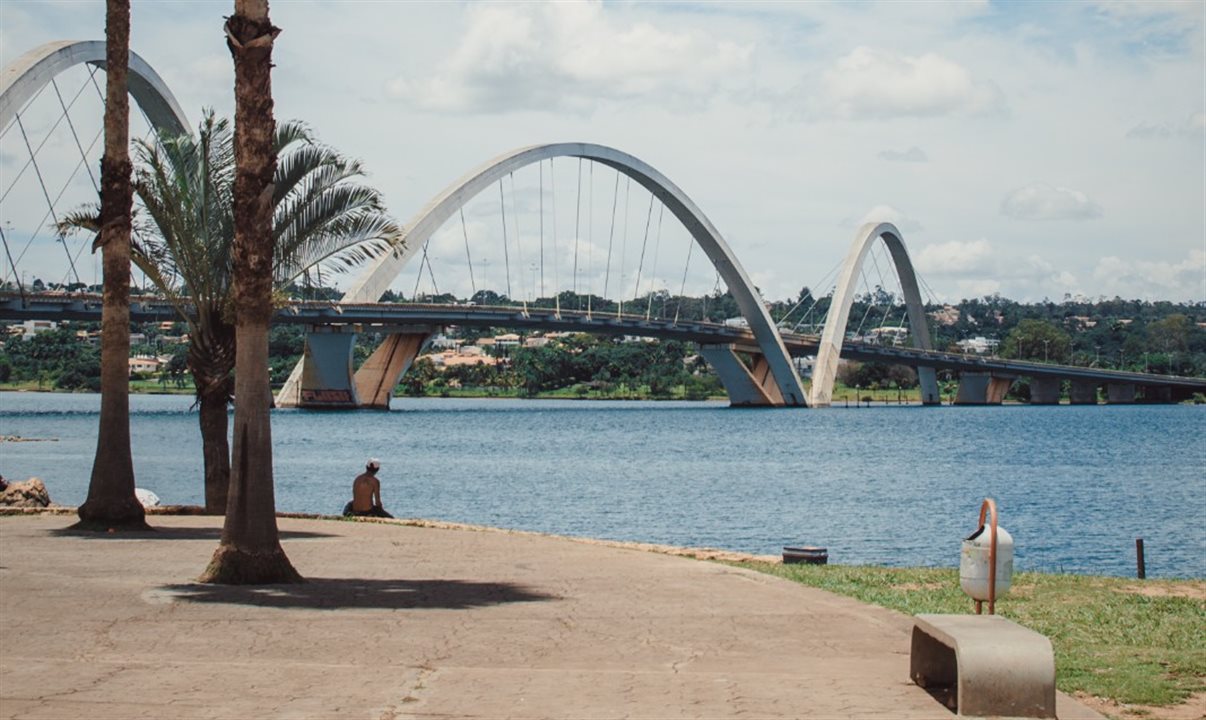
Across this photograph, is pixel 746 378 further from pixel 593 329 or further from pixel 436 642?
pixel 436 642

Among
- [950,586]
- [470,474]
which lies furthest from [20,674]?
[470,474]

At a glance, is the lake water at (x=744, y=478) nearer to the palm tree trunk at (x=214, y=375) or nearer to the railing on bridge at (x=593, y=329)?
the railing on bridge at (x=593, y=329)

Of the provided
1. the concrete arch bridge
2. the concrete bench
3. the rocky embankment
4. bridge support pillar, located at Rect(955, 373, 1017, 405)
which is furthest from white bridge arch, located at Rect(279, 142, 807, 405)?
the concrete bench

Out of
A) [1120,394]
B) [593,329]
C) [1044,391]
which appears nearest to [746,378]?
[593,329]

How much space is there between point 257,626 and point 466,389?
154339mm

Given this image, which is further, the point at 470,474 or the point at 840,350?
the point at 840,350

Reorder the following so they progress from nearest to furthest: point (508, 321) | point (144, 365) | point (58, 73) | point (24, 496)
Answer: point (24, 496), point (58, 73), point (508, 321), point (144, 365)

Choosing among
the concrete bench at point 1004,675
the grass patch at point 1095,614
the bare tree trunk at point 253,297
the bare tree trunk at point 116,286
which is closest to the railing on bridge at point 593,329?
the bare tree trunk at point 116,286

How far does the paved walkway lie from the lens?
838cm

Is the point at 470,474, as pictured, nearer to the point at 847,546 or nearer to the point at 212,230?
the point at 847,546

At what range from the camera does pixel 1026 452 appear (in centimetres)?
6250

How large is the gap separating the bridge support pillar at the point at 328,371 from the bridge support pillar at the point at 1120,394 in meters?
83.3

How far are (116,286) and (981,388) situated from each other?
124m

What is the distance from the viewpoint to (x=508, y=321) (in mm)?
81625
